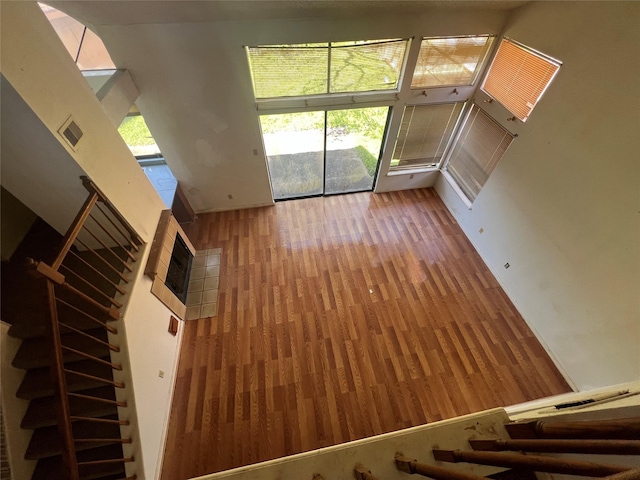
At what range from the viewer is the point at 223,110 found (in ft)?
12.2

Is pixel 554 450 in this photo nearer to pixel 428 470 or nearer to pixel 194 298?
pixel 428 470

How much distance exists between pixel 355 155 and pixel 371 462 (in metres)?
4.79

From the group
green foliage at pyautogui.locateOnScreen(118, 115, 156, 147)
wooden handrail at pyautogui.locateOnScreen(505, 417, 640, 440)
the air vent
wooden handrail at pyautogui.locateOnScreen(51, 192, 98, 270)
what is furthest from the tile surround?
wooden handrail at pyautogui.locateOnScreen(505, 417, 640, 440)

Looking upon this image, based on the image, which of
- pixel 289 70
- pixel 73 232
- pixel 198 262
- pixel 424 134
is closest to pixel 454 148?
pixel 424 134

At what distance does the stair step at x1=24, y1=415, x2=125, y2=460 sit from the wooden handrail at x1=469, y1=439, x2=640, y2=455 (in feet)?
8.85

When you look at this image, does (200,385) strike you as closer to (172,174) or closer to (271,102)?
(172,174)

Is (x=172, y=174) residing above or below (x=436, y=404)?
above

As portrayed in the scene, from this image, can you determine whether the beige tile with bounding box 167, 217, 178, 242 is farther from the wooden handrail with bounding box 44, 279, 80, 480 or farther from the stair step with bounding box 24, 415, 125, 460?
the stair step with bounding box 24, 415, 125, 460

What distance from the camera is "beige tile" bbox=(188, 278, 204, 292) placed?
155 inches

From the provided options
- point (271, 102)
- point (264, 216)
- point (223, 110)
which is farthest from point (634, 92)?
point (264, 216)

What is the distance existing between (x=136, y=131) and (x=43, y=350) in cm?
344

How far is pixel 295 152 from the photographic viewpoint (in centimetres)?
480

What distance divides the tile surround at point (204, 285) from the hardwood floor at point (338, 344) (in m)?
0.12

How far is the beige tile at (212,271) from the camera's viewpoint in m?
4.11
